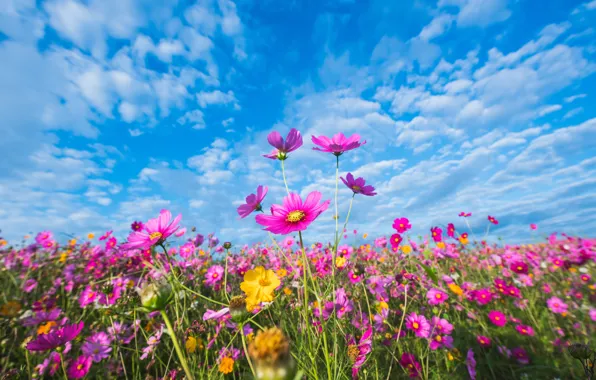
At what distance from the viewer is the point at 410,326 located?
1.79 m

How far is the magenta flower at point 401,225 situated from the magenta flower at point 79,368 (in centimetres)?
256

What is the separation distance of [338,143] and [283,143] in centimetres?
25

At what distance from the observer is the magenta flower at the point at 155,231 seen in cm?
98

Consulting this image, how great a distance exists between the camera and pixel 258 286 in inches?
37.0

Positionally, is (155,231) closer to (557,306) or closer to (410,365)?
(410,365)

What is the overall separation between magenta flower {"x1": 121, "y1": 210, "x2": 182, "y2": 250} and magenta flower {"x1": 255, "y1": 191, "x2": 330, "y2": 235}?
323 millimetres

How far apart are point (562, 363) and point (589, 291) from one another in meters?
1.58

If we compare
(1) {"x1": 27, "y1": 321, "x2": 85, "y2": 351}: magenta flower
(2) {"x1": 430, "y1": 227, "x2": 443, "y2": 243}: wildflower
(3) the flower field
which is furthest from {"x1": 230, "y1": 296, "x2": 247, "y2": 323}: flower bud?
(2) {"x1": 430, "y1": 227, "x2": 443, "y2": 243}: wildflower

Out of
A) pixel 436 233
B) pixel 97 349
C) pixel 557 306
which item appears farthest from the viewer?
pixel 436 233

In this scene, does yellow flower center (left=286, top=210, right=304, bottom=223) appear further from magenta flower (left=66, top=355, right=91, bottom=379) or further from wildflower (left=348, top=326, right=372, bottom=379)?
magenta flower (left=66, top=355, right=91, bottom=379)

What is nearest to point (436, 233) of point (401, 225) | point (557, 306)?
point (401, 225)

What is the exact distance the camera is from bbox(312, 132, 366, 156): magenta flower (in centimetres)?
122

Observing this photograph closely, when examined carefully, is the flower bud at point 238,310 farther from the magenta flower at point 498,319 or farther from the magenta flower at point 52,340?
the magenta flower at point 498,319

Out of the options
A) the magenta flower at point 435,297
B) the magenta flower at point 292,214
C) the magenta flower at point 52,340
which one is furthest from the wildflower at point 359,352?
the magenta flower at point 52,340
